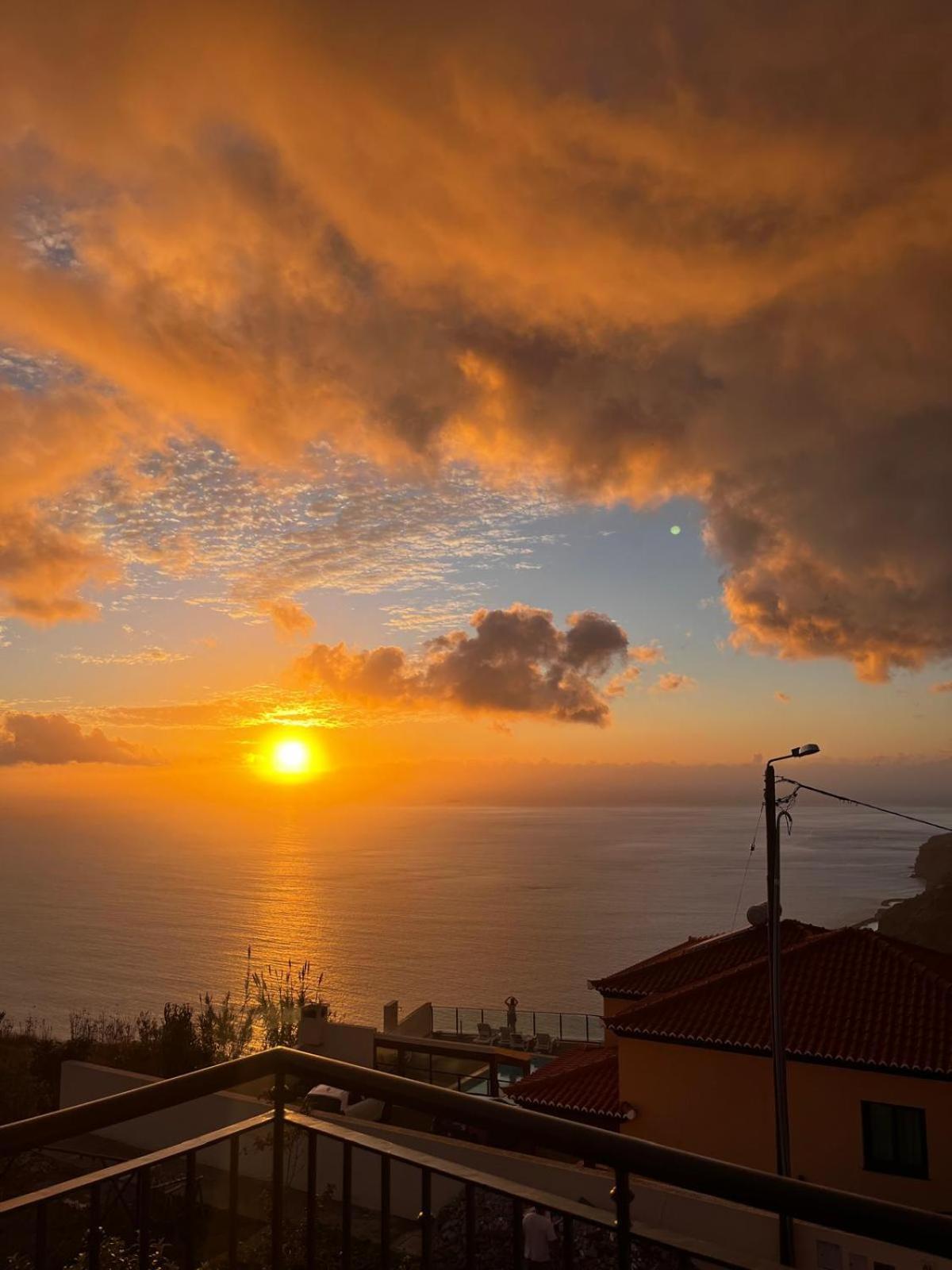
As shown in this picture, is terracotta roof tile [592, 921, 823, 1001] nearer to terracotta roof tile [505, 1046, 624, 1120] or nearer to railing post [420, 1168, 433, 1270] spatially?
terracotta roof tile [505, 1046, 624, 1120]

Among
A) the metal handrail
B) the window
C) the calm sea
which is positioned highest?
the metal handrail

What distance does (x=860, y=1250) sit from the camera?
38.2 feet

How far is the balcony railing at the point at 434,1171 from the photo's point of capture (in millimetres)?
1849

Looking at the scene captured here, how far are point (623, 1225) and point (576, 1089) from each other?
18.1 m

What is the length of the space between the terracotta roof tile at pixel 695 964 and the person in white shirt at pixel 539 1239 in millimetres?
8880

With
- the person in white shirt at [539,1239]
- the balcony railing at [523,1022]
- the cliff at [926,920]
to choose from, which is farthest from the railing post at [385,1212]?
the cliff at [926,920]

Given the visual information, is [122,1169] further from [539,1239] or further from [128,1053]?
[128,1053]

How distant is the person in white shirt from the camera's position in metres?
10.3

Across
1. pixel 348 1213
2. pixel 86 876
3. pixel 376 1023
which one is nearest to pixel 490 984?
pixel 376 1023

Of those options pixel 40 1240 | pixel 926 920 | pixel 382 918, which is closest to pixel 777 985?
pixel 40 1240

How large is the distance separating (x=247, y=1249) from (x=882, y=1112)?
1081cm

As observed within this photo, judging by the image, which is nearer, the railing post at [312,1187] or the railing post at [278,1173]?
the railing post at [312,1187]

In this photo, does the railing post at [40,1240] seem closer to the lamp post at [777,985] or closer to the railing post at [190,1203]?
the railing post at [190,1203]

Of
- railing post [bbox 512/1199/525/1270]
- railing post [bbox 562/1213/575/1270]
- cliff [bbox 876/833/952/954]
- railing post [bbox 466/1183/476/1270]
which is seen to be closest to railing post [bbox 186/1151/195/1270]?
railing post [bbox 466/1183/476/1270]
